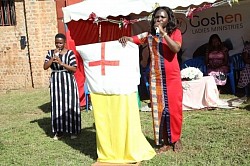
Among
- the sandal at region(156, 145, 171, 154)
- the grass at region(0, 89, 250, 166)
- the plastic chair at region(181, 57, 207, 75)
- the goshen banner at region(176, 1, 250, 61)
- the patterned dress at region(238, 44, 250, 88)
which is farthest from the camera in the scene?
the goshen banner at region(176, 1, 250, 61)

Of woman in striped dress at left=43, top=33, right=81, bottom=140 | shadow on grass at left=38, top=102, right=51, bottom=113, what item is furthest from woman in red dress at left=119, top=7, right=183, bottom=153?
shadow on grass at left=38, top=102, right=51, bottom=113

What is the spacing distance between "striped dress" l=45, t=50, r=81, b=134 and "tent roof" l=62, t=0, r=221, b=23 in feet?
8.99

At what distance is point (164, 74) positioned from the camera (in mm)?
4699

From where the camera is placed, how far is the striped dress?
6020mm

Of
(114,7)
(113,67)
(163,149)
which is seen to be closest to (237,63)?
(114,7)

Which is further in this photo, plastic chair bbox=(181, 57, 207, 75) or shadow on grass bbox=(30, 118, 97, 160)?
plastic chair bbox=(181, 57, 207, 75)

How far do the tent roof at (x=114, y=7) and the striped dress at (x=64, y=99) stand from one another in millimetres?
2739

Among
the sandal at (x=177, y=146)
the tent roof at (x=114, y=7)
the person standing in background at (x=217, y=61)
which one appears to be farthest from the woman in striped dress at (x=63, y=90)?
the person standing in background at (x=217, y=61)

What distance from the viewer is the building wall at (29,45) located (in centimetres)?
1281

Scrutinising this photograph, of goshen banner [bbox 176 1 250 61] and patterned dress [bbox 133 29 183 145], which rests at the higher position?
goshen banner [bbox 176 1 250 61]

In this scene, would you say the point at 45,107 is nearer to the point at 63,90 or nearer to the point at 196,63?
the point at 63,90

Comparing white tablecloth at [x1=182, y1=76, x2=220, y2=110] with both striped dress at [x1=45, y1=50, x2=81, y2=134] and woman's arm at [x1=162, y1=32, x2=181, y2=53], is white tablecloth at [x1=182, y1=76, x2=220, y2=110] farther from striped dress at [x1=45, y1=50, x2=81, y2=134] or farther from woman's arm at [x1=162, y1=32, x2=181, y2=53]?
woman's arm at [x1=162, y1=32, x2=181, y2=53]

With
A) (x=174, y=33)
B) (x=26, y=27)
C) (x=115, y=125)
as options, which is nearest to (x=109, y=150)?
(x=115, y=125)

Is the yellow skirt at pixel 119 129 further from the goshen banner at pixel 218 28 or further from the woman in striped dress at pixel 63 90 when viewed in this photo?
the goshen banner at pixel 218 28
